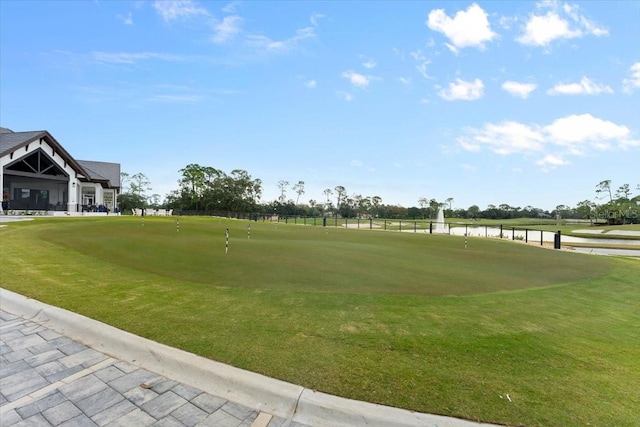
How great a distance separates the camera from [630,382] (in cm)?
333

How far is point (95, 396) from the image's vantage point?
9.93 feet

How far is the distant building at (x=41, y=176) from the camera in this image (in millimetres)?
29494

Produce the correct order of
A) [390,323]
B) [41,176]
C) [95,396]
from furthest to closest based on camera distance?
1. [41,176]
2. [390,323]
3. [95,396]

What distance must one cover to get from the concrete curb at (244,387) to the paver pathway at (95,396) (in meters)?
0.10

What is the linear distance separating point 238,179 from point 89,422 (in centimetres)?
6663

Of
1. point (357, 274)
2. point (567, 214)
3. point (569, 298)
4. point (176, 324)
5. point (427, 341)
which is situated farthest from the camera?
point (567, 214)

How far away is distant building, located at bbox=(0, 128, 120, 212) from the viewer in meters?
29.5

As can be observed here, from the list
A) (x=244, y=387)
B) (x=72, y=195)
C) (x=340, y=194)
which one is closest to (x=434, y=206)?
(x=340, y=194)

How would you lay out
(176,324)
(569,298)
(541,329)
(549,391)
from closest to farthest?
(549,391) < (176,324) < (541,329) < (569,298)

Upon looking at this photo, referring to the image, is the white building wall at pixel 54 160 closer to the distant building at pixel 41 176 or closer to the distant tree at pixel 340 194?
the distant building at pixel 41 176

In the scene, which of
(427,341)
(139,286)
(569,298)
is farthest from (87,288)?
(569,298)

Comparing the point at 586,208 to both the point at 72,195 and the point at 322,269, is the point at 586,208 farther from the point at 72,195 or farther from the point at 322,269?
the point at 72,195

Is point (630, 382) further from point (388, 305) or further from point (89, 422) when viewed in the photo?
point (89, 422)

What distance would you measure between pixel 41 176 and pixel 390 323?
39.5 meters
